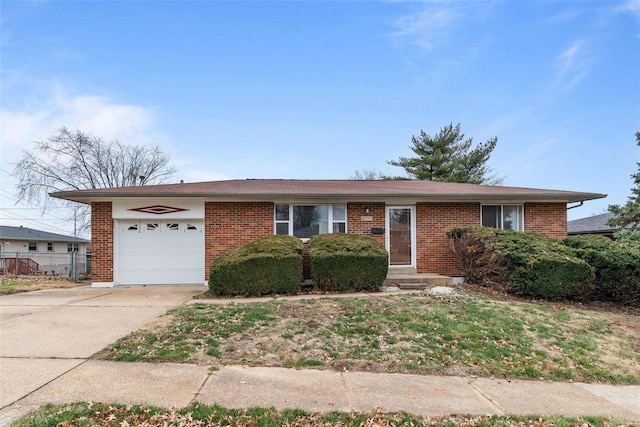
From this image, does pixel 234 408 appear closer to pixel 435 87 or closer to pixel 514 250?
pixel 514 250

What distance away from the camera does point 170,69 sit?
12875 millimetres

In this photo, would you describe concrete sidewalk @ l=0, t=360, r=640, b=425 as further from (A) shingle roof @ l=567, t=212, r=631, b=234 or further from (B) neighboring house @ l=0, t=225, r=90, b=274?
(B) neighboring house @ l=0, t=225, r=90, b=274

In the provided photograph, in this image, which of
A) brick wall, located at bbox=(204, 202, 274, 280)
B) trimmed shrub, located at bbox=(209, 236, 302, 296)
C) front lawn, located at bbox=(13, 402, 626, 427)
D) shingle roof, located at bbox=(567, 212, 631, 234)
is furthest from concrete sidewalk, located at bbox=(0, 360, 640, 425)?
shingle roof, located at bbox=(567, 212, 631, 234)

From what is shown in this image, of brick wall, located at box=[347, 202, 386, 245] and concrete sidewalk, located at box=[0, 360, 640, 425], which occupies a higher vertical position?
brick wall, located at box=[347, 202, 386, 245]

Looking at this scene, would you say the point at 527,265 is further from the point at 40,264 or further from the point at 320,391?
the point at 40,264

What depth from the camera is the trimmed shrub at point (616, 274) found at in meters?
8.34

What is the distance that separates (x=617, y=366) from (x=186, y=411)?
567 cm

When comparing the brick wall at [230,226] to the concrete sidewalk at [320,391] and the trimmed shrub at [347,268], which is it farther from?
the concrete sidewalk at [320,391]

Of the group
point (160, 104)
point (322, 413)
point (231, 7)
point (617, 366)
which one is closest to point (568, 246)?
point (617, 366)

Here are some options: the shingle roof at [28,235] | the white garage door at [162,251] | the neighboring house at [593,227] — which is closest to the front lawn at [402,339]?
the white garage door at [162,251]

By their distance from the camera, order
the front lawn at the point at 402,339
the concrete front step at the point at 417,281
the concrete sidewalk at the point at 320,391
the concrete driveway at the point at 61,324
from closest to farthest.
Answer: the concrete sidewalk at the point at 320,391
the concrete driveway at the point at 61,324
the front lawn at the point at 402,339
the concrete front step at the point at 417,281

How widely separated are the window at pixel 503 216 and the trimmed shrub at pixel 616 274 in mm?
2810

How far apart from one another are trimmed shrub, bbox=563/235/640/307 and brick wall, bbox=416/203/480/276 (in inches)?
132

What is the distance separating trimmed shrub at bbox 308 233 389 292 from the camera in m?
8.86
